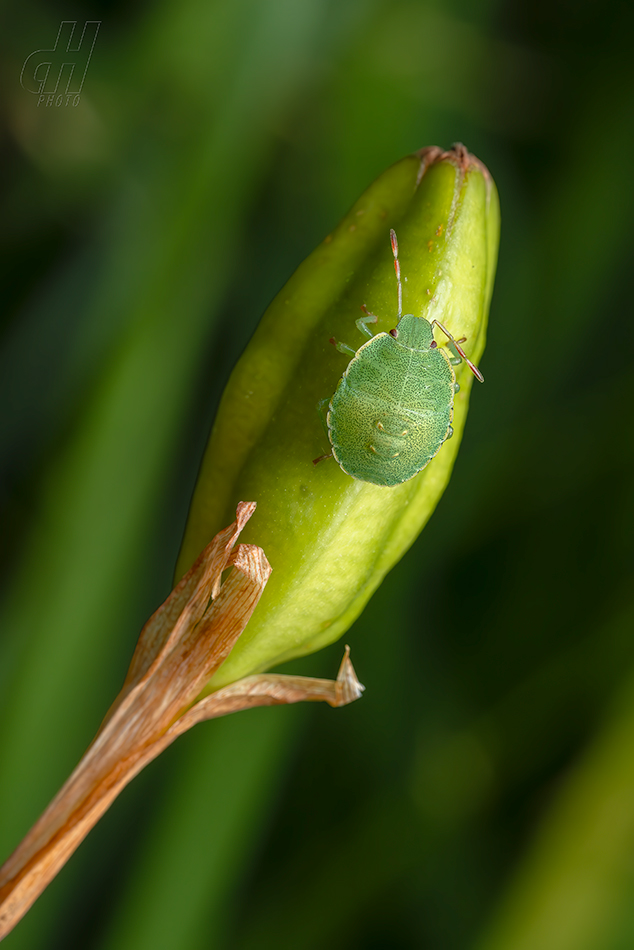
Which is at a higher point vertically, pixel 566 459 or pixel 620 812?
pixel 566 459

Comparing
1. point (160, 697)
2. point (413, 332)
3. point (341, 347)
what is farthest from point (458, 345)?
point (160, 697)

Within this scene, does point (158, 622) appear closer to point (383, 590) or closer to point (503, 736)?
point (383, 590)

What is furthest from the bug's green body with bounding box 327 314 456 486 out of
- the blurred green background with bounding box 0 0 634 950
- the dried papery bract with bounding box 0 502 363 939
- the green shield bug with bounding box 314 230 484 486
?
the blurred green background with bounding box 0 0 634 950

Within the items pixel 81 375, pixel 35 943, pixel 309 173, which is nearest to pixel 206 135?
pixel 309 173

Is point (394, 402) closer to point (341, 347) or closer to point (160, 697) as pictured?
point (341, 347)

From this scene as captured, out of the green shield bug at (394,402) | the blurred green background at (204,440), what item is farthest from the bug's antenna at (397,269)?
the blurred green background at (204,440)

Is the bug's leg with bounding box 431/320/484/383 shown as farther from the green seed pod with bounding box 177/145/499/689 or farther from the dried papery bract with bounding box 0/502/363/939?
the dried papery bract with bounding box 0/502/363/939
